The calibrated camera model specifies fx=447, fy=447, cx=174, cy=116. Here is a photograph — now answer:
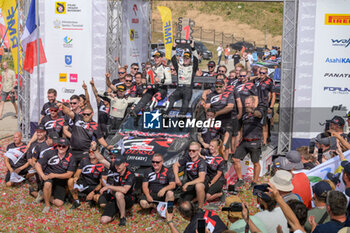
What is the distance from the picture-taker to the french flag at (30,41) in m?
11.4

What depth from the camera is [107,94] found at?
10719 mm

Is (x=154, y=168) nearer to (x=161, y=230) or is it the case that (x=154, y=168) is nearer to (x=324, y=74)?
(x=161, y=230)

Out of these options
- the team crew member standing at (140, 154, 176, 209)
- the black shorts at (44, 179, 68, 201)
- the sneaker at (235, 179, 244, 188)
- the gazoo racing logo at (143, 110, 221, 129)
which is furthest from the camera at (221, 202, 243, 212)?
the black shorts at (44, 179, 68, 201)

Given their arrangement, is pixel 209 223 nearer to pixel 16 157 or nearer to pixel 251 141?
pixel 251 141

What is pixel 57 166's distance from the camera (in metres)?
8.49

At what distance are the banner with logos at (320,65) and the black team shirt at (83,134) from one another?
494 cm

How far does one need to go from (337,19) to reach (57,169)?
7275mm

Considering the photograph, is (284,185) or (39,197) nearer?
(284,185)

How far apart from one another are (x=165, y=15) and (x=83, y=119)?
8115 mm

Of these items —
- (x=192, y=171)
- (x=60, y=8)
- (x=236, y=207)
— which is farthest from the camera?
(x=60, y=8)

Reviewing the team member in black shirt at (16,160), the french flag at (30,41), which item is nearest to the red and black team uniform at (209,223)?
the team member in black shirt at (16,160)

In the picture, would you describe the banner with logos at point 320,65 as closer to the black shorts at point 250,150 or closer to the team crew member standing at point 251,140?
the team crew member standing at point 251,140

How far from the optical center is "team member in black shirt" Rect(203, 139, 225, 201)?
8258 millimetres

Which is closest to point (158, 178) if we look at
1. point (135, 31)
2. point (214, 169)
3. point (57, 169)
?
point (214, 169)
